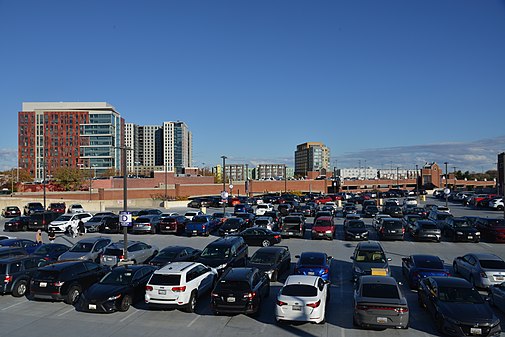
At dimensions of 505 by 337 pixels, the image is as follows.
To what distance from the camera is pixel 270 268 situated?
18516mm

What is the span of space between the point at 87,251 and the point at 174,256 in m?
4.98

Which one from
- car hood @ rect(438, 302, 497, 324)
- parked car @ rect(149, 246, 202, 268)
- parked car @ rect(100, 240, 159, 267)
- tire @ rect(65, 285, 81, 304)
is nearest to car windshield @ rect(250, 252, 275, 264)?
parked car @ rect(149, 246, 202, 268)

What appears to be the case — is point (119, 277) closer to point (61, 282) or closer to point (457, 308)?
point (61, 282)

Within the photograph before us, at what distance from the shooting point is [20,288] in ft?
56.5

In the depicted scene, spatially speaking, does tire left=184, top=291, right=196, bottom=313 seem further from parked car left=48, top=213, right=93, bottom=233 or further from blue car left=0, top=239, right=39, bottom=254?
parked car left=48, top=213, right=93, bottom=233

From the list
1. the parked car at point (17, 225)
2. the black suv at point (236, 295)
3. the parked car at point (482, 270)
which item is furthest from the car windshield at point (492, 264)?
the parked car at point (17, 225)

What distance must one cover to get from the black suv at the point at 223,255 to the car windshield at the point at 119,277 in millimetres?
3809

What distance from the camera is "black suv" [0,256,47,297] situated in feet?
55.9

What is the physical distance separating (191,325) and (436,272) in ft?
29.8

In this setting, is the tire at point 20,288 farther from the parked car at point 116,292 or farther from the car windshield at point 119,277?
the car windshield at point 119,277

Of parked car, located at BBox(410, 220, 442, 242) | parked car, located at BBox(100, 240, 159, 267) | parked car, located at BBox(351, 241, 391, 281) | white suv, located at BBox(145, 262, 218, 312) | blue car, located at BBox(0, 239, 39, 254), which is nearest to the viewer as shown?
white suv, located at BBox(145, 262, 218, 312)

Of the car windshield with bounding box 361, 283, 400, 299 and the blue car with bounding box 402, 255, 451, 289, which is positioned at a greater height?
the car windshield with bounding box 361, 283, 400, 299

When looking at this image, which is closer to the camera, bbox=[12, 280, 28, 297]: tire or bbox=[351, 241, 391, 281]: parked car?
bbox=[12, 280, 28, 297]: tire

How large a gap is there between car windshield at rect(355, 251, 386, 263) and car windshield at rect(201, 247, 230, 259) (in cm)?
544
